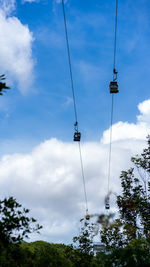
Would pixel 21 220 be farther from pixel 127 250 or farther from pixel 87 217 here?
pixel 87 217

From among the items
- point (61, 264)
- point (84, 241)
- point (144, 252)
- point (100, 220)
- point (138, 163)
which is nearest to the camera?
point (144, 252)

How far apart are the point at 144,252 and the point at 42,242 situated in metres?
10.1

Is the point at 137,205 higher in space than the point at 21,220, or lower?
higher

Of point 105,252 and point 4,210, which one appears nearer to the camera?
point 4,210

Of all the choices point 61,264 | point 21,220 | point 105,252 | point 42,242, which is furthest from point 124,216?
point 21,220

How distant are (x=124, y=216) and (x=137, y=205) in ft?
4.76

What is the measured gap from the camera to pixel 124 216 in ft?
66.2

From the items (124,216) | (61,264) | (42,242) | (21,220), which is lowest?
(61,264)

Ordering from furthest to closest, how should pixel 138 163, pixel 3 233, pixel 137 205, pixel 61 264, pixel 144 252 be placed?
pixel 138 163 → pixel 137 205 → pixel 61 264 → pixel 144 252 → pixel 3 233

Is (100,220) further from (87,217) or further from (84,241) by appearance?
(84,241)

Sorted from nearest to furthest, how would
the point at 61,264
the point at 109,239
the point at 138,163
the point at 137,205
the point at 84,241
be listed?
1. the point at 61,264
2. the point at 84,241
3. the point at 109,239
4. the point at 137,205
5. the point at 138,163

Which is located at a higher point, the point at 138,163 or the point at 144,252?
the point at 138,163

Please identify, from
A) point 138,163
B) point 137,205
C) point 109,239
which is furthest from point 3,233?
point 138,163

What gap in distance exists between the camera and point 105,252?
7129 mm
